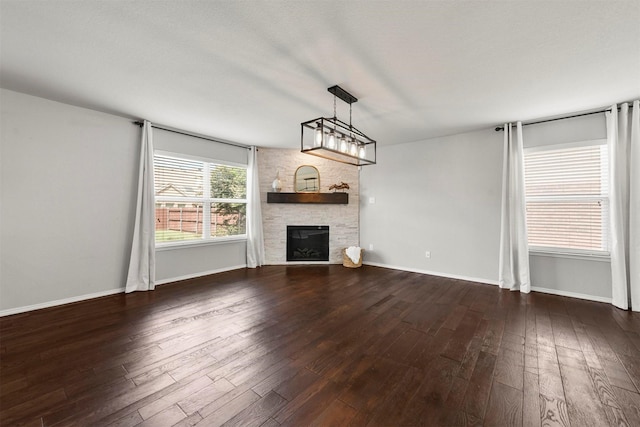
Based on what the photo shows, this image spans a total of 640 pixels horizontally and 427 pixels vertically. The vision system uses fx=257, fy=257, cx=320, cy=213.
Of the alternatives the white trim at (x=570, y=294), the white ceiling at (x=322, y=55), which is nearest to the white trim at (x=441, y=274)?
the white trim at (x=570, y=294)

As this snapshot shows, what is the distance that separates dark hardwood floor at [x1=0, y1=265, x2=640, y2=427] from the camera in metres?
1.54

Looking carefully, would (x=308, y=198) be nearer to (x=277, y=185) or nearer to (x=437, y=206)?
(x=277, y=185)

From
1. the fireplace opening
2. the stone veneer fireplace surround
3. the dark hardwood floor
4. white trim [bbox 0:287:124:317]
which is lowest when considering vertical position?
the dark hardwood floor

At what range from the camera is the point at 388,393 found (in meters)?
1.70

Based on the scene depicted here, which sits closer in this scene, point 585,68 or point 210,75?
point 585,68

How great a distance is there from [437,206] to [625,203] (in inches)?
87.9

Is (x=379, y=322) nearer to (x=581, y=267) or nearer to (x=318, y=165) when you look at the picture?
(x=581, y=267)

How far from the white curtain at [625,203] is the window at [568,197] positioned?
178 millimetres

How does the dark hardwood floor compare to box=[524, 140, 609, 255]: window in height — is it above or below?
below

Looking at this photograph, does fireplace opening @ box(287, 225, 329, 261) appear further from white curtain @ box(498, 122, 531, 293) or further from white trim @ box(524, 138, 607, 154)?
white trim @ box(524, 138, 607, 154)

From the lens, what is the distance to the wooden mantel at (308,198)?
548cm

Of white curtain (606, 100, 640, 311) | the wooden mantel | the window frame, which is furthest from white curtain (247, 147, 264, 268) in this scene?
white curtain (606, 100, 640, 311)

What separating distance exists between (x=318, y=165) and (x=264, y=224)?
1751 mm

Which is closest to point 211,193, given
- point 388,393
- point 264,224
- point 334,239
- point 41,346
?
point 264,224
